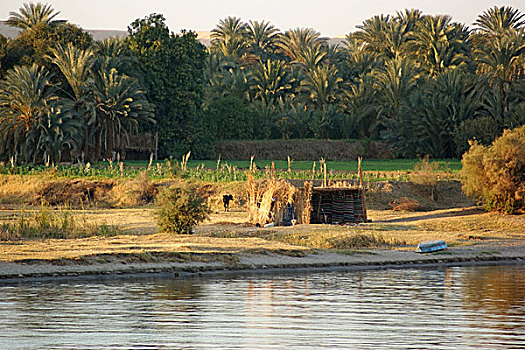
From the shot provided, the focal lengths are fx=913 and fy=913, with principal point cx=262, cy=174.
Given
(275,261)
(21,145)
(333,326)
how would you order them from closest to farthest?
(333,326), (275,261), (21,145)

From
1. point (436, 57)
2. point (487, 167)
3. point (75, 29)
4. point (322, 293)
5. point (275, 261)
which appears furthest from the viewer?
point (436, 57)

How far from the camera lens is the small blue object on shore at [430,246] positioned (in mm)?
23594

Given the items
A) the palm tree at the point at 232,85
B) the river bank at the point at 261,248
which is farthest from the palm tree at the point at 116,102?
the river bank at the point at 261,248

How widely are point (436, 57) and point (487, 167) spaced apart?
39.7 m

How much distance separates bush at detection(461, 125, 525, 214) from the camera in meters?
30.6

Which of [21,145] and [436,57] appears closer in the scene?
[21,145]

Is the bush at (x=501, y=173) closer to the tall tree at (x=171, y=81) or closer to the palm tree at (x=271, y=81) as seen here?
the tall tree at (x=171, y=81)

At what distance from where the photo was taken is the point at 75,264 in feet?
62.7

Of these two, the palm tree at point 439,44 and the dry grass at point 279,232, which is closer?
the dry grass at point 279,232

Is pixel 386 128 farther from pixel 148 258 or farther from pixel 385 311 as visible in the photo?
pixel 385 311

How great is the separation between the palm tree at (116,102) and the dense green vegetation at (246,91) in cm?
10

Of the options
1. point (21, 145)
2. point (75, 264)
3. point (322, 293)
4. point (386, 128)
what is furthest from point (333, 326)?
point (386, 128)

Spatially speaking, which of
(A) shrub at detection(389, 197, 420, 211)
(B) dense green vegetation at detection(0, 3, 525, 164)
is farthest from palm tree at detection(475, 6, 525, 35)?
(A) shrub at detection(389, 197, 420, 211)

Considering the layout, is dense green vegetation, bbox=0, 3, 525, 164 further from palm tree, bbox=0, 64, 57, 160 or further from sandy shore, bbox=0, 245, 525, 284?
sandy shore, bbox=0, 245, 525, 284
